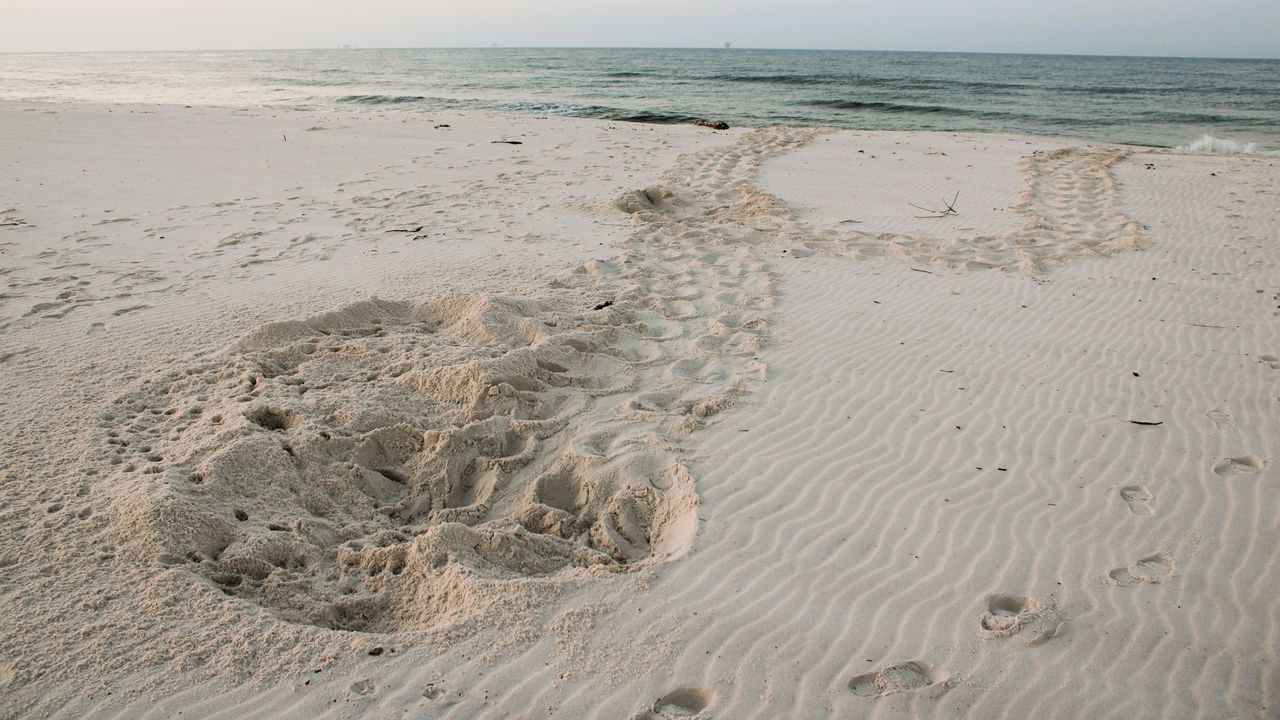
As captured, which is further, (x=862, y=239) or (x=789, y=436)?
(x=862, y=239)

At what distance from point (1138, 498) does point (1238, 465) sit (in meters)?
0.71

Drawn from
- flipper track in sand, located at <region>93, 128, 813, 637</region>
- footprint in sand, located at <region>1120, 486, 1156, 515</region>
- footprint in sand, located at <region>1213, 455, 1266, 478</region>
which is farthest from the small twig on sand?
footprint in sand, located at <region>1120, 486, 1156, 515</region>

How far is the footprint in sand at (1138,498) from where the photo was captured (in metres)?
3.27

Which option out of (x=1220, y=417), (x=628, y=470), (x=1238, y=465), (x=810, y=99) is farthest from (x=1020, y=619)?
(x=810, y=99)

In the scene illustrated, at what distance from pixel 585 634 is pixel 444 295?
128 inches

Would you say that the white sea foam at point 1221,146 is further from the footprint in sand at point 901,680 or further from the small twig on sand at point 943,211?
the footprint in sand at point 901,680

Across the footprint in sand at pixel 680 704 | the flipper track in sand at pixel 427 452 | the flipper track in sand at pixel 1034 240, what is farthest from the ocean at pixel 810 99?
the footprint in sand at pixel 680 704

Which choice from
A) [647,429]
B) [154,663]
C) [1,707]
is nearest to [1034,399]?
[647,429]

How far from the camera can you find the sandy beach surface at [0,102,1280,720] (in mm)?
2391

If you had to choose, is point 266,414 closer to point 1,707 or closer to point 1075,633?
point 1,707

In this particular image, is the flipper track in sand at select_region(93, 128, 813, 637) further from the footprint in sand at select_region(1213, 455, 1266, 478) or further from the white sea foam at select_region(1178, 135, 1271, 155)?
the white sea foam at select_region(1178, 135, 1271, 155)

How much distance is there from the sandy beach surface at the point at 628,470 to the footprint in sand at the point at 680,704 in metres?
0.01

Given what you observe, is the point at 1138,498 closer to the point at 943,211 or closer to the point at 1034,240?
the point at 1034,240

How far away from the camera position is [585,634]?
8.32 ft
